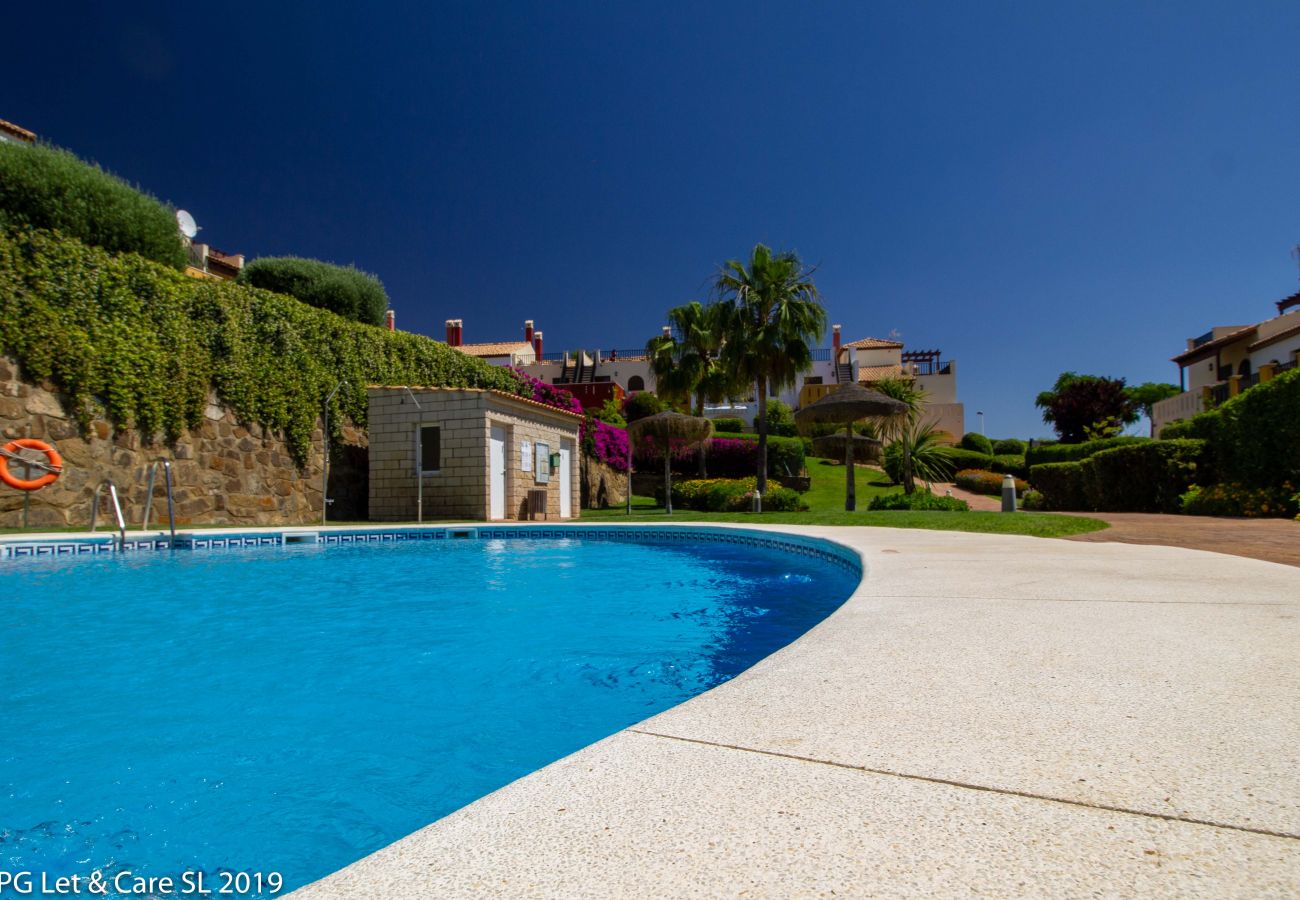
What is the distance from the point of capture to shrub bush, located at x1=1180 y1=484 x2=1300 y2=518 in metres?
12.0

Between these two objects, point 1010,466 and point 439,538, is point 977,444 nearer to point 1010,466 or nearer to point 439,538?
point 1010,466

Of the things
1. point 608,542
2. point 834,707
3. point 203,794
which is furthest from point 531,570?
point 834,707

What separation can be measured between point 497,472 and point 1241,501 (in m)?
15.7

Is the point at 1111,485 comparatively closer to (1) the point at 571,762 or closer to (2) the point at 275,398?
(1) the point at 571,762

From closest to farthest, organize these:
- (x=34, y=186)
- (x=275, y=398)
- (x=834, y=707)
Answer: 1. (x=834, y=707)
2. (x=34, y=186)
3. (x=275, y=398)

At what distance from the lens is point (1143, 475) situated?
628 inches

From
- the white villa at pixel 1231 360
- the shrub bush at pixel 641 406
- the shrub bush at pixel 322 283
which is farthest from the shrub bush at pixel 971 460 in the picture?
the shrub bush at pixel 322 283

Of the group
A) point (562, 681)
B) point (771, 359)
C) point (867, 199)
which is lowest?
point (562, 681)

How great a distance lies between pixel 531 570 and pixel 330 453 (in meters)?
9.54

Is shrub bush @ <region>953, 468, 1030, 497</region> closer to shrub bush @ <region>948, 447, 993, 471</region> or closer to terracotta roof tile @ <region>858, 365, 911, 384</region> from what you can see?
shrub bush @ <region>948, 447, 993, 471</region>

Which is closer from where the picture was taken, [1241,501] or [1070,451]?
[1241,501]

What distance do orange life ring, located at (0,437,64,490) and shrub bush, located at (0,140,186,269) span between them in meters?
3.59

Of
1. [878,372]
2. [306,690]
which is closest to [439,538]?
[306,690]

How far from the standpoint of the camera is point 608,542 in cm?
1279
